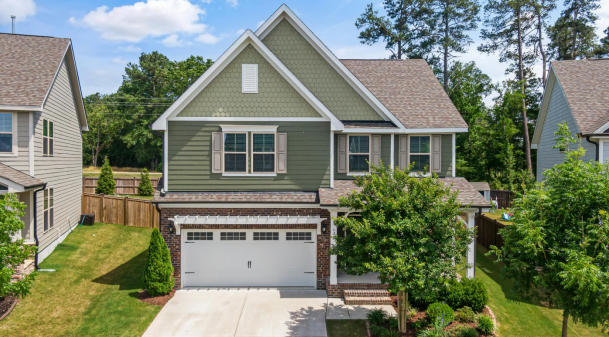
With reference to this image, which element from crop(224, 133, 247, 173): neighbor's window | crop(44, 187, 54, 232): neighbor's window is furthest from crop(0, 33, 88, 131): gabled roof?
crop(224, 133, 247, 173): neighbor's window

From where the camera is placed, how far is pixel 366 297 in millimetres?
12070

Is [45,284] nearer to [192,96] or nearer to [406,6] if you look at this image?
[192,96]

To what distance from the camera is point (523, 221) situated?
305 inches

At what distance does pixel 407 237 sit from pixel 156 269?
779cm

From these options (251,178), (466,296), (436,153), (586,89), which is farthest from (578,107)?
(251,178)

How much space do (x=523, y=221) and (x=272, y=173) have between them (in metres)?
7.79

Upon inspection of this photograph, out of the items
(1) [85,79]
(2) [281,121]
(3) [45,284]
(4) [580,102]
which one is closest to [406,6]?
(4) [580,102]

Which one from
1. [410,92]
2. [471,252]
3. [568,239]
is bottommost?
[471,252]

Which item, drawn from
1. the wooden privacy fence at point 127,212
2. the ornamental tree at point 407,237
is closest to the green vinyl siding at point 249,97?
the ornamental tree at point 407,237

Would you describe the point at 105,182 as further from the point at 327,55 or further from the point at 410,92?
the point at 410,92

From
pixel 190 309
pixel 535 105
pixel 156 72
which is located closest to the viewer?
pixel 190 309

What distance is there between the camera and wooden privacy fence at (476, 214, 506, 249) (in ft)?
52.0

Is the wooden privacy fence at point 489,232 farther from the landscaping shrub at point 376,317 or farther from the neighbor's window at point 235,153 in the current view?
the neighbor's window at point 235,153

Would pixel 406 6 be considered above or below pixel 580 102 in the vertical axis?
above
